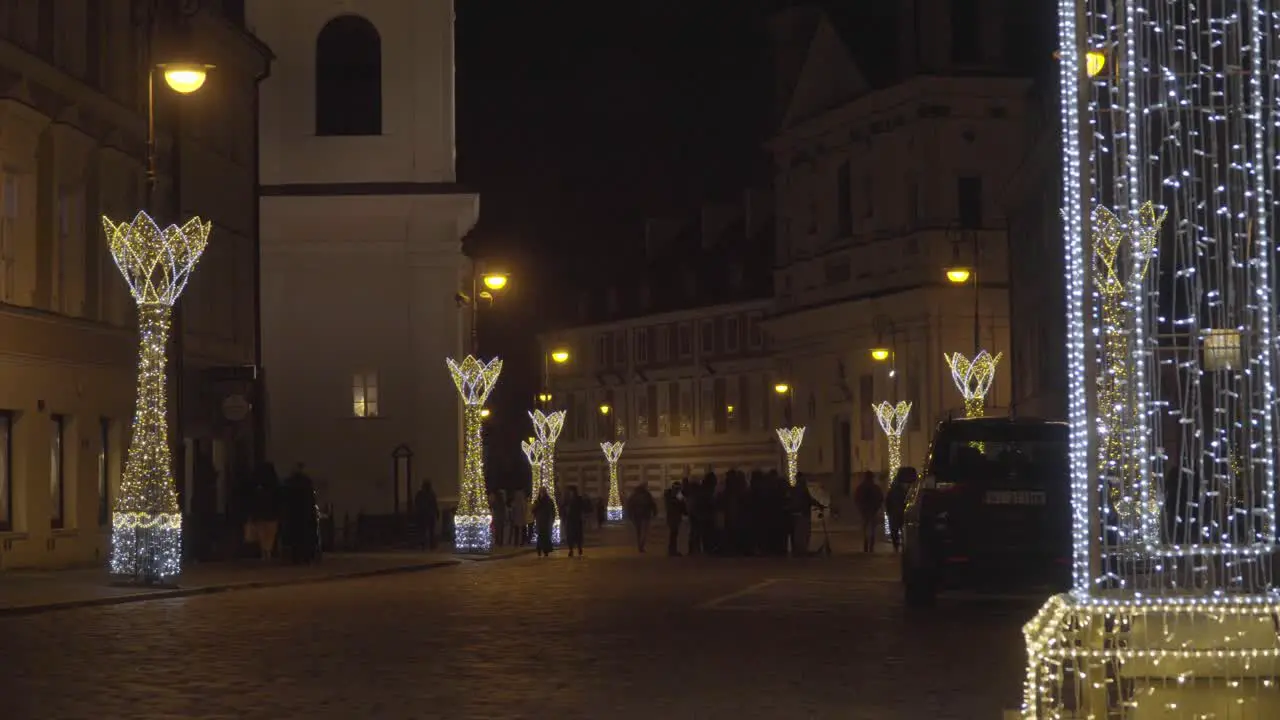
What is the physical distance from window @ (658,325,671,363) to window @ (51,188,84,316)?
78240 mm

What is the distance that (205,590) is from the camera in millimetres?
30500

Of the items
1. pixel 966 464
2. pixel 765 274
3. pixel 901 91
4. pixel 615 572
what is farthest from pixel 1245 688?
pixel 765 274

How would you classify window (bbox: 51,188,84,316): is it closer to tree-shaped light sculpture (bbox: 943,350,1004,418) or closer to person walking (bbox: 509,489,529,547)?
person walking (bbox: 509,489,529,547)

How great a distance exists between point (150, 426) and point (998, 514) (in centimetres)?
1129

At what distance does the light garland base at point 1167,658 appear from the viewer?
11133 millimetres

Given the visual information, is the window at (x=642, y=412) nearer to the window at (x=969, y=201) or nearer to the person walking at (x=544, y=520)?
the window at (x=969, y=201)

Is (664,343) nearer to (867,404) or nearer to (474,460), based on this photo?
(867,404)

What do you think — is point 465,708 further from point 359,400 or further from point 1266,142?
point 359,400

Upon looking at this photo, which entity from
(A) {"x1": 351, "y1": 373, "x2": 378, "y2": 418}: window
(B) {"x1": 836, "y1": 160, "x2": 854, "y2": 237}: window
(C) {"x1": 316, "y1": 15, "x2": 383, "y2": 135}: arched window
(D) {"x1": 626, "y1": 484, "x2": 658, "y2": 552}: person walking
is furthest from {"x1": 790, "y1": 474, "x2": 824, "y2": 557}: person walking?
(B) {"x1": 836, "y1": 160, "x2": 854, "y2": 237}: window

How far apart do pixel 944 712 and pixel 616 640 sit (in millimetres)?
6589

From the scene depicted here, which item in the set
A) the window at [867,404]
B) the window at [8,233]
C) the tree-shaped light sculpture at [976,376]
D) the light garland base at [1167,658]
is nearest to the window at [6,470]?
the window at [8,233]

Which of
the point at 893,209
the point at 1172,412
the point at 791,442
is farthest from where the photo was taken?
the point at 893,209

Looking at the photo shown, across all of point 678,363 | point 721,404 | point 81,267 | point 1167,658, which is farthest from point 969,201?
point 1167,658

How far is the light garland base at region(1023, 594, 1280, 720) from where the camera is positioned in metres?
11.1
